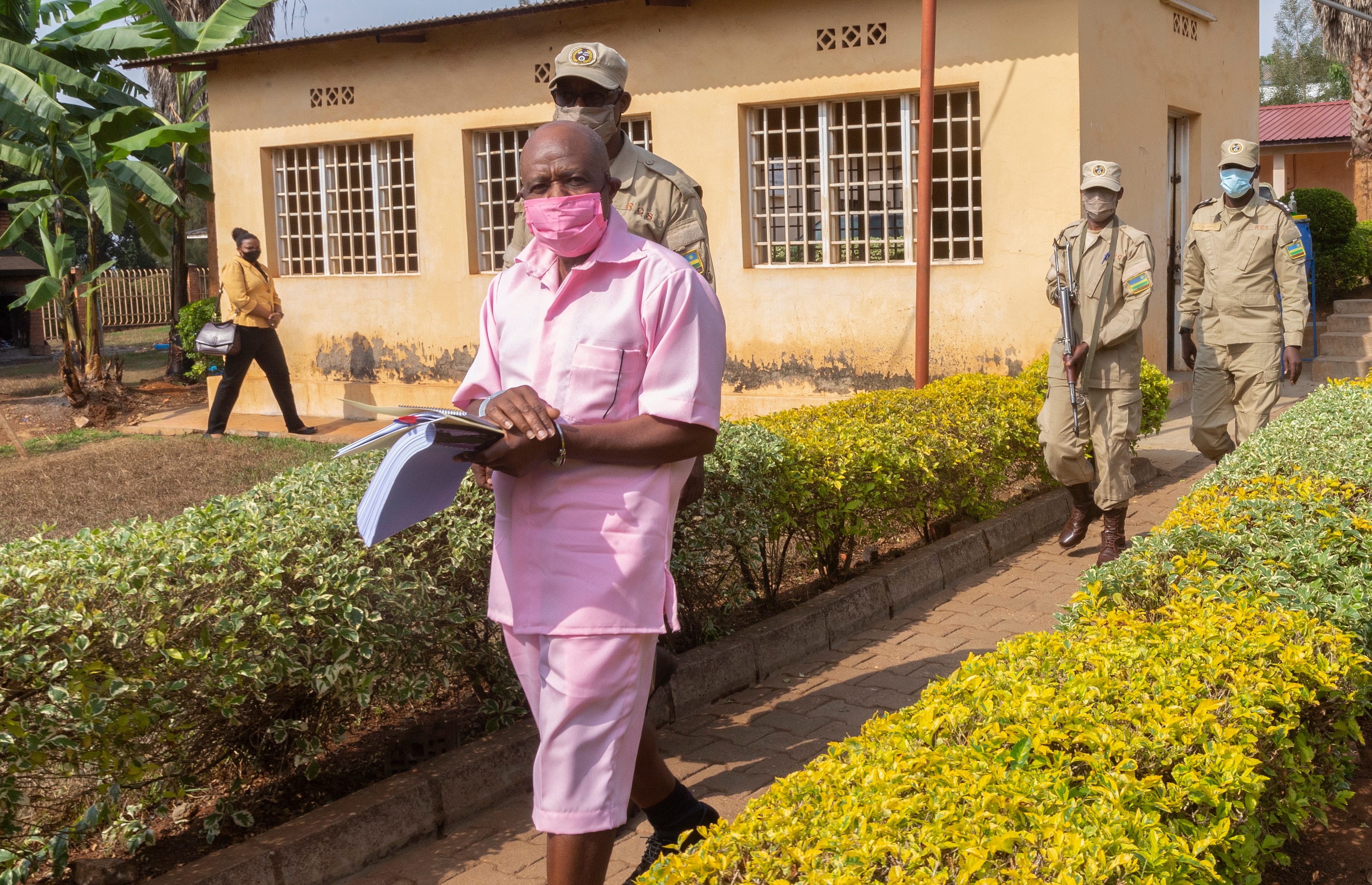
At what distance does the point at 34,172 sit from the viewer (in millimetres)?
15656

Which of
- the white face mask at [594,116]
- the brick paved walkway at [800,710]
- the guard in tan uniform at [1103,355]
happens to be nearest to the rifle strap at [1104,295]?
the guard in tan uniform at [1103,355]

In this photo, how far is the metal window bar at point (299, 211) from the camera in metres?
14.2

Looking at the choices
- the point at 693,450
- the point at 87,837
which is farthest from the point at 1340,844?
the point at 87,837

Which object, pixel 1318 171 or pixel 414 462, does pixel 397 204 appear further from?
pixel 1318 171

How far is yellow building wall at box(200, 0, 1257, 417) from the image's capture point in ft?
34.4

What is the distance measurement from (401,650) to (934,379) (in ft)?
26.3

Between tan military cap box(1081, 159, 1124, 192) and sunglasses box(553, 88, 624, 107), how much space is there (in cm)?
387

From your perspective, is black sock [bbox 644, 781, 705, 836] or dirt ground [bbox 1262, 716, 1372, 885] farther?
dirt ground [bbox 1262, 716, 1372, 885]

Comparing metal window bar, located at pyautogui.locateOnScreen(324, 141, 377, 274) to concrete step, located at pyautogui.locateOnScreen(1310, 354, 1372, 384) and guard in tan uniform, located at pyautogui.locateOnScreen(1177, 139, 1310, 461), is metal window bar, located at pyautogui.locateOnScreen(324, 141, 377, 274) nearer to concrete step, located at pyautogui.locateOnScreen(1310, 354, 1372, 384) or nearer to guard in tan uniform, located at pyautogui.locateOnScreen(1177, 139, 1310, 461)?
guard in tan uniform, located at pyautogui.locateOnScreen(1177, 139, 1310, 461)

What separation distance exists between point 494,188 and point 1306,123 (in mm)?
26983

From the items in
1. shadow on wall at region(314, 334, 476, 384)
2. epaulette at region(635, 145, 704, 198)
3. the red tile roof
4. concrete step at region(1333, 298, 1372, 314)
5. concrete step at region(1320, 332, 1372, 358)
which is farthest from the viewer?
the red tile roof

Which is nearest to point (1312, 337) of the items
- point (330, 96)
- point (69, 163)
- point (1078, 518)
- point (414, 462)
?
point (1078, 518)

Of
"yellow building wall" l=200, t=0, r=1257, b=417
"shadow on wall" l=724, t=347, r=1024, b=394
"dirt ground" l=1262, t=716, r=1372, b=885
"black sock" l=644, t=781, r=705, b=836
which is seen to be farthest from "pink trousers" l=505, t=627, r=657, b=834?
"yellow building wall" l=200, t=0, r=1257, b=417

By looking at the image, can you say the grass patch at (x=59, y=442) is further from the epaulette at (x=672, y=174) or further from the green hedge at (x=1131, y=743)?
the green hedge at (x=1131, y=743)
